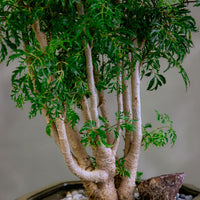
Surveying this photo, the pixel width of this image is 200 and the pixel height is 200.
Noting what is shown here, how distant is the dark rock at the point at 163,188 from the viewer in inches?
82.0

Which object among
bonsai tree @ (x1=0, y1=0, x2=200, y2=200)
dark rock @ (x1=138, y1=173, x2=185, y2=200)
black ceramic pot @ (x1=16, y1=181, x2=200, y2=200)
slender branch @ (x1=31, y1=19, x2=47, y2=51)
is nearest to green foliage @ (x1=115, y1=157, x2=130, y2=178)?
bonsai tree @ (x1=0, y1=0, x2=200, y2=200)

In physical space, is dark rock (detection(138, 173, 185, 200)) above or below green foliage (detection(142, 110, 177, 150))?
below

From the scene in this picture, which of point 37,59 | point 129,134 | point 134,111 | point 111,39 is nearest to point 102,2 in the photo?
point 111,39

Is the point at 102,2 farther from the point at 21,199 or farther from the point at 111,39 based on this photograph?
the point at 21,199

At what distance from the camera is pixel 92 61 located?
1937 millimetres

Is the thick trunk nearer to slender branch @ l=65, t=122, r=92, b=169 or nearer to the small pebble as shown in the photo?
slender branch @ l=65, t=122, r=92, b=169

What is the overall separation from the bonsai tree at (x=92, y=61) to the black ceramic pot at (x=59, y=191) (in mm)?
448

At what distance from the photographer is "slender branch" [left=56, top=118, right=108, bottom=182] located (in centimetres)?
188

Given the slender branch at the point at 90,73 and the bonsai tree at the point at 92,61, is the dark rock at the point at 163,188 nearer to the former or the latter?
the bonsai tree at the point at 92,61

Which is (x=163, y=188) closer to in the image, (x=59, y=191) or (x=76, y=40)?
(x=59, y=191)

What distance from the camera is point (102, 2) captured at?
1479mm

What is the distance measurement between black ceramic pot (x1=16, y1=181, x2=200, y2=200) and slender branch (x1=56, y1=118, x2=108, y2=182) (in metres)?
0.55

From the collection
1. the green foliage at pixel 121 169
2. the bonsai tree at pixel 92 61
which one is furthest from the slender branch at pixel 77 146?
the green foliage at pixel 121 169

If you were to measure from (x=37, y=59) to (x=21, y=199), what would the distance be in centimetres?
127
